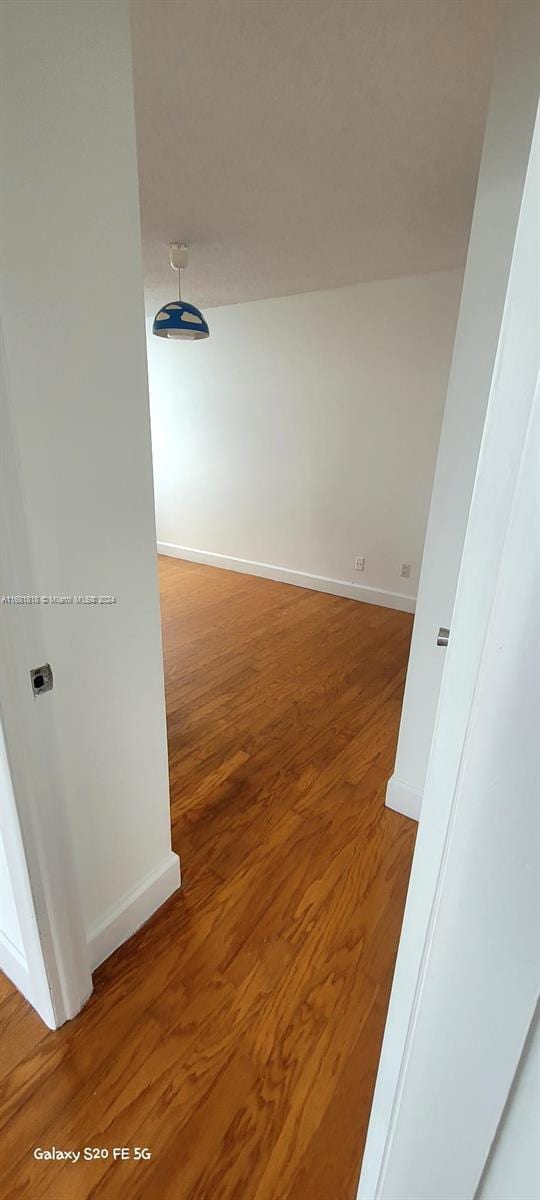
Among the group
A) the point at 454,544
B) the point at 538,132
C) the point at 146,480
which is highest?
the point at 538,132

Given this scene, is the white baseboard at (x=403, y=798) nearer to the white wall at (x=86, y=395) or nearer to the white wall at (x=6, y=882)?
the white wall at (x=86, y=395)

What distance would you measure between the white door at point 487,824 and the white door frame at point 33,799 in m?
0.73

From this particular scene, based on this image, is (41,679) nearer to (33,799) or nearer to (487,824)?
(33,799)

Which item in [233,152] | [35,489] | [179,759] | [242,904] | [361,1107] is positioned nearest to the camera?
[35,489]

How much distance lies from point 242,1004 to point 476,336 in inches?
73.1

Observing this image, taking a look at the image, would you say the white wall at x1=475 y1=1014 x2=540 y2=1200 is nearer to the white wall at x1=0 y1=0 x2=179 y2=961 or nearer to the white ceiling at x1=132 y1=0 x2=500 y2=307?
the white wall at x1=0 y1=0 x2=179 y2=961

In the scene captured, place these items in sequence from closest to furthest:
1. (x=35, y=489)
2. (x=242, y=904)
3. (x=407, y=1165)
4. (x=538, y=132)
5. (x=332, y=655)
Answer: (x=538, y=132) → (x=407, y=1165) → (x=35, y=489) → (x=242, y=904) → (x=332, y=655)

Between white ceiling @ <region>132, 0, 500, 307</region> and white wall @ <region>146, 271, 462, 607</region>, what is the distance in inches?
25.7

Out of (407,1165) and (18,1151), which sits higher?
(407,1165)

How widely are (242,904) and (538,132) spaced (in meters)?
1.71

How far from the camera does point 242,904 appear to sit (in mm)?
1484

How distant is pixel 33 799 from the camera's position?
96cm

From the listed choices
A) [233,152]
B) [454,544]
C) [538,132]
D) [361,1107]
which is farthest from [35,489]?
[233,152]

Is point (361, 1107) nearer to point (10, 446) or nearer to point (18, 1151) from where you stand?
point (18, 1151)
